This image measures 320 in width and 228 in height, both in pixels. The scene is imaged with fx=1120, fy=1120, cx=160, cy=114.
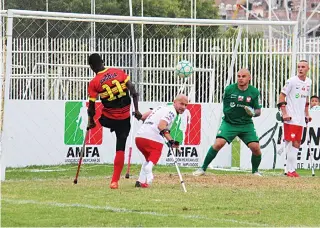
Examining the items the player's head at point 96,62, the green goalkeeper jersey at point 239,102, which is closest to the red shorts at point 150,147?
the player's head at point 96,62

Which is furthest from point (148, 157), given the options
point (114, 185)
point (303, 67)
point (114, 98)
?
point (303, 67)

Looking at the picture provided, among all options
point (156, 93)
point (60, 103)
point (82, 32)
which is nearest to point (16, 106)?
point (60, 103)

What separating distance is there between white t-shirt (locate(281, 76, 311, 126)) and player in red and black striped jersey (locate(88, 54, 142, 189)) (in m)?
4.63

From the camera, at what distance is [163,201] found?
578 inches

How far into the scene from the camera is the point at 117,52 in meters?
27.3

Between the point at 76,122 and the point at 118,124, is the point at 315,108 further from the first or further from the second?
the point at 118,124

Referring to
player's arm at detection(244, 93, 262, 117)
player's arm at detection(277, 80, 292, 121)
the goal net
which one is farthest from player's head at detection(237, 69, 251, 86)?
the goal net

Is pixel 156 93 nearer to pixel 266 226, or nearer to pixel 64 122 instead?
pixel 64 122

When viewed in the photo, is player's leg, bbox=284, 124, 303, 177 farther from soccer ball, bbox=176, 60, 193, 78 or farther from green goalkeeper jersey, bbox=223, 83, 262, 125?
soccer ball, bbox=176, 60, 193, 78

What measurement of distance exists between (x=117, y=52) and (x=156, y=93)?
6.53ft

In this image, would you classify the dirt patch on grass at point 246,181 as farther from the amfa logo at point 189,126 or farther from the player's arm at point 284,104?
the amfa logo at point 189,126

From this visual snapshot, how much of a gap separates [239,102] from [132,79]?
20.8ft

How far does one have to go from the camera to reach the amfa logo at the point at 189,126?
2350 cm

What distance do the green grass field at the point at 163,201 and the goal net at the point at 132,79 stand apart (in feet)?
8.30
